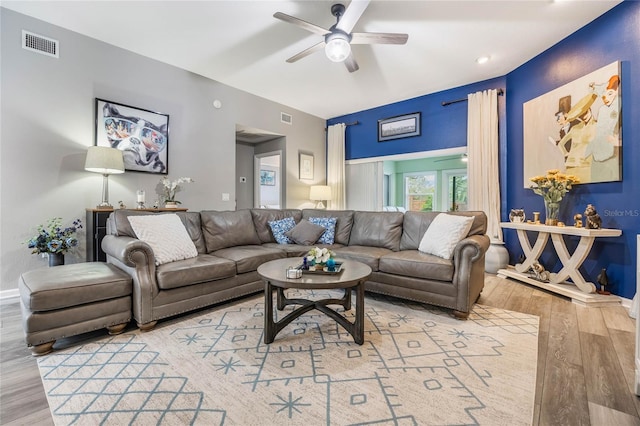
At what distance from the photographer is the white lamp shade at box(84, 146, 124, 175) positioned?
120 inches

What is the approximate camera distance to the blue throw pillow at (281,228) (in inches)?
149

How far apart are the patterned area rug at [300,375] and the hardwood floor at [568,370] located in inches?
2.4

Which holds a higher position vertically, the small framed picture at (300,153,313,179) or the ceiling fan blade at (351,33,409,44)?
the ceiling fan blade at (351,33,409,44)

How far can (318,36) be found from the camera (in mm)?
3299

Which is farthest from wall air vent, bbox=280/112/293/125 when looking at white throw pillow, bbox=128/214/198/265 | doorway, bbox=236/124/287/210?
white throw pillow, bbox=128/214/198/265

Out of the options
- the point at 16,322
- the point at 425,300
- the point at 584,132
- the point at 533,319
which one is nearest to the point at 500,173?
the point at 584,132

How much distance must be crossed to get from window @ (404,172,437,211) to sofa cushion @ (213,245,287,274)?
19.8ft

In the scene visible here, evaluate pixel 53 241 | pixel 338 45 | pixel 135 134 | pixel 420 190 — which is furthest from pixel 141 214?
pixel 420 190

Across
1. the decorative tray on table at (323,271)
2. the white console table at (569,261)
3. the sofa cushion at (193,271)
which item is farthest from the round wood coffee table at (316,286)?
the white console table at (569,261)

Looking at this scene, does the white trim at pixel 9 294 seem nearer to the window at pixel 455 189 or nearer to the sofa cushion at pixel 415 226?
the sofa cushion at pixel 415 226

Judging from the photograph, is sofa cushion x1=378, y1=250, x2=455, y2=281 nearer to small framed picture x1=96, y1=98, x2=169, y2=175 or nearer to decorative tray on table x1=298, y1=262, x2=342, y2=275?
decorative tray on table x1=298, y1=262, x2=342, y2=275

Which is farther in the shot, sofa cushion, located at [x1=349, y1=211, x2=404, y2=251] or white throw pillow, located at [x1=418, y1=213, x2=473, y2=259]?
sofa cushion, located at [x1=349, y1=211, x2=404, y2=251]

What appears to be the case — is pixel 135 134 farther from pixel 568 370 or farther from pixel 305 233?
pixel 568 370

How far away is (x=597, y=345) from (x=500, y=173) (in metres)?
2.94
